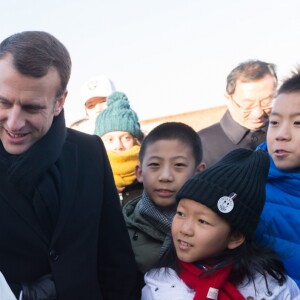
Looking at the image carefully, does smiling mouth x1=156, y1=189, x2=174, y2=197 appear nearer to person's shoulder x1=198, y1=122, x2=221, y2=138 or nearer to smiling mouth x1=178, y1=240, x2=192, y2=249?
smiling mouth x1=178, y1=240, x2=192, y2=249

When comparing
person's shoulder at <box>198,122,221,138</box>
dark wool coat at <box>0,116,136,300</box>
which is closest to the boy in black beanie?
dark wool coat at <box>0,116,136,300</box>

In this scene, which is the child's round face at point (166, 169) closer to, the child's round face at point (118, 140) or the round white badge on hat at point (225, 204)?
the round white badge on hat at point (225, 204)

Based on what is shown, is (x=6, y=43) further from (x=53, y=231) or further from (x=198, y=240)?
(x=198, y=240)

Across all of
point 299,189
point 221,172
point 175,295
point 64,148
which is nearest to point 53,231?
point 64,148

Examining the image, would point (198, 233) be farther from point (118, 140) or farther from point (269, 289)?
point (118, 140)

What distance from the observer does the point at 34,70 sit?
1.96 meters

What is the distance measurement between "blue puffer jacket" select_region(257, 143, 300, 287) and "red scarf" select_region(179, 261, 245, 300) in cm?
22

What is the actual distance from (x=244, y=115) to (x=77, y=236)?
72.4 inches

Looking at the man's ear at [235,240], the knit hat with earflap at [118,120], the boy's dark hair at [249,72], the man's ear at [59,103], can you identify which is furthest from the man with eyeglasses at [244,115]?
the man's ear at [59,103]

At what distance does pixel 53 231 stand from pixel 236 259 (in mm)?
691

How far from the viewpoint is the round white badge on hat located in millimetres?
2152

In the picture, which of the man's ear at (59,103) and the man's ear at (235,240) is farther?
the man's ear at (235,240)

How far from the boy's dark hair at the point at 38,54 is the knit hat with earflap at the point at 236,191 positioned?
0.63 m

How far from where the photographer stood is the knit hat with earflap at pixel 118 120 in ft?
11.1
